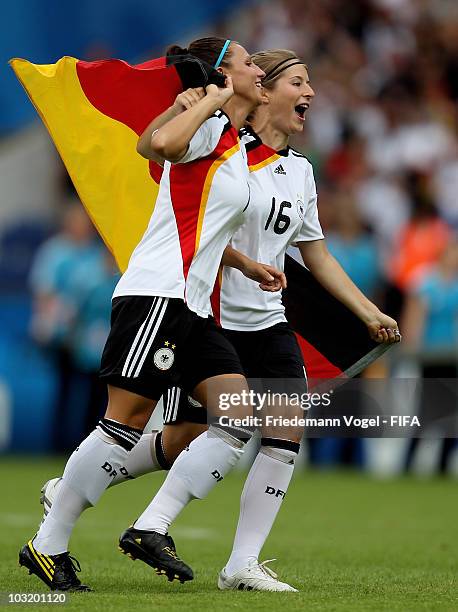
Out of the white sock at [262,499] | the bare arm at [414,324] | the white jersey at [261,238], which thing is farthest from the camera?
the bare arm at [414,324]

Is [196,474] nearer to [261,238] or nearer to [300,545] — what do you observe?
[261,238]

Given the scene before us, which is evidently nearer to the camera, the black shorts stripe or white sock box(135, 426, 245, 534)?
the black shorts stripe

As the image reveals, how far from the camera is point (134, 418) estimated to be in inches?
213

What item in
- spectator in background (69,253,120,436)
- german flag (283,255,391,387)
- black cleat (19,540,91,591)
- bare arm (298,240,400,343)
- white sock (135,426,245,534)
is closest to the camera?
black cleat (19,540,91,591)

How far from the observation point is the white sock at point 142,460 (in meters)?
6.35

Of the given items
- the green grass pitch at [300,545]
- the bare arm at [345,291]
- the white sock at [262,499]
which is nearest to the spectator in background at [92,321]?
the green grass pitch at [300,545]

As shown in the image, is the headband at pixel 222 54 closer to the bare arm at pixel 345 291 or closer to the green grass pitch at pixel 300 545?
the bare arm at pixel 345 291

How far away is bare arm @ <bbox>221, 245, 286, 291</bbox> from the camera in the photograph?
18.6 ft

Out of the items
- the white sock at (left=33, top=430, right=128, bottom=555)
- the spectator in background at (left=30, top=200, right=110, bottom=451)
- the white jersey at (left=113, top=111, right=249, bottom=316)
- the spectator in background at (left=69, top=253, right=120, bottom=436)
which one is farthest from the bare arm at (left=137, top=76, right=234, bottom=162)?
the spectator in background at (left=30, top=200, right=110, bottom=451)

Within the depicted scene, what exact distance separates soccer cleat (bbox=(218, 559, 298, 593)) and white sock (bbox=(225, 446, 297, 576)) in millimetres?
40

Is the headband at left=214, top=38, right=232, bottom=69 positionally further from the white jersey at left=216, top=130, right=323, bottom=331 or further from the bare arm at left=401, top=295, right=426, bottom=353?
the bare arm at left=401, top=295, right=426, bottom=353

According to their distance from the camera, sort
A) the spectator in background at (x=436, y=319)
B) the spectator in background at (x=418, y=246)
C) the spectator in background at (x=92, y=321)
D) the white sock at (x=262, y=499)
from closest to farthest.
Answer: the white sock at (x=262, y=499)
the spectator in background at (x=436, y=319)
the spectator in background at (x=418, y=246)
the spectator in background at (x=92, y=321)

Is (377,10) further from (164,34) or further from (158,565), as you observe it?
(158,565)

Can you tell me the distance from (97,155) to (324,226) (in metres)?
6.37
